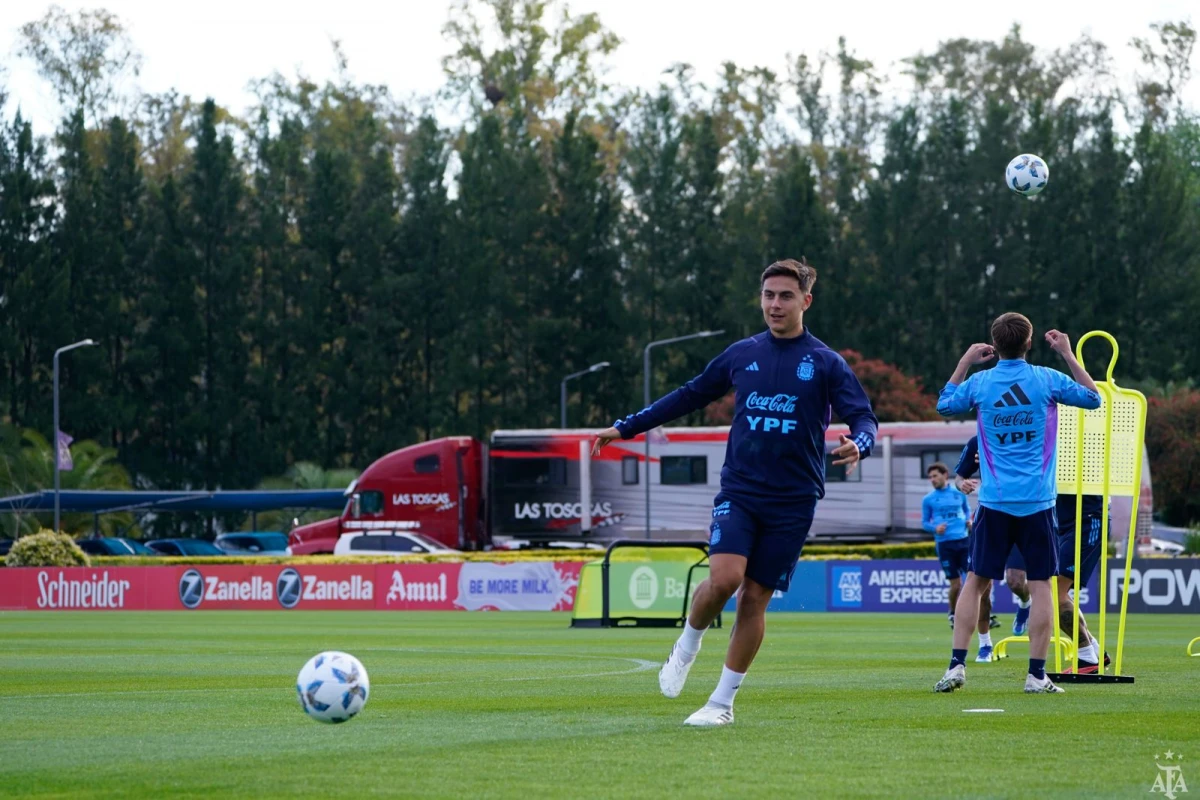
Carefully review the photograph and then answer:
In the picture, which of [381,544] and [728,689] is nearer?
[728,689]

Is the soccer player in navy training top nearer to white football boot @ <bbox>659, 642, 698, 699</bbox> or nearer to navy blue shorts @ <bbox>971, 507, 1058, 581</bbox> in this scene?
white football boot @ <bbox>659, 642, 698, 699</bbox>

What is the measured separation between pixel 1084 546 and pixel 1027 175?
137 inches

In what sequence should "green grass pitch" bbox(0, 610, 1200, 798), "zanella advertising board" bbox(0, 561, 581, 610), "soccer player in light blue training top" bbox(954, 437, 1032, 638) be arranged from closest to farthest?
"green grass pitch" bbox(0, 610, 1200, 798) → "soccer player in light blue training top" bbox(954, 437, 1032, 638) → "zanella advertising board" bbox(0, 561, 581, 610)

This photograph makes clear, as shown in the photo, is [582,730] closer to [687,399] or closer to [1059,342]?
[687,399]

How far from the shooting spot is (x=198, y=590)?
37219 mm

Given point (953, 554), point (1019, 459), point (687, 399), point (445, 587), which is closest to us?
point (687, 399)

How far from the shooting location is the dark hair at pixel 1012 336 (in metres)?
10.7

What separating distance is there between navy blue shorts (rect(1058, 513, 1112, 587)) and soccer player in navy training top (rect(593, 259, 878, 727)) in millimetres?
4232

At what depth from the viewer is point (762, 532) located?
28.5ft

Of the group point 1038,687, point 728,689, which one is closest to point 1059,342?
point 1038,687

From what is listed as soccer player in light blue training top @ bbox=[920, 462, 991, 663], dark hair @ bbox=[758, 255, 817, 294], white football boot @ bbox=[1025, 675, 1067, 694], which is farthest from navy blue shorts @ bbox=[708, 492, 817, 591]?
soccer player in light blue training top @ bbox=[920, 462, 991, 663]

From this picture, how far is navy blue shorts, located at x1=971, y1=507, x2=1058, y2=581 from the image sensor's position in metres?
10.6

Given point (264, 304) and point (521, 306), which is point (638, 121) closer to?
point (521, 306)

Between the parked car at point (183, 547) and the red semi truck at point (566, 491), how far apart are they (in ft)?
21.3
